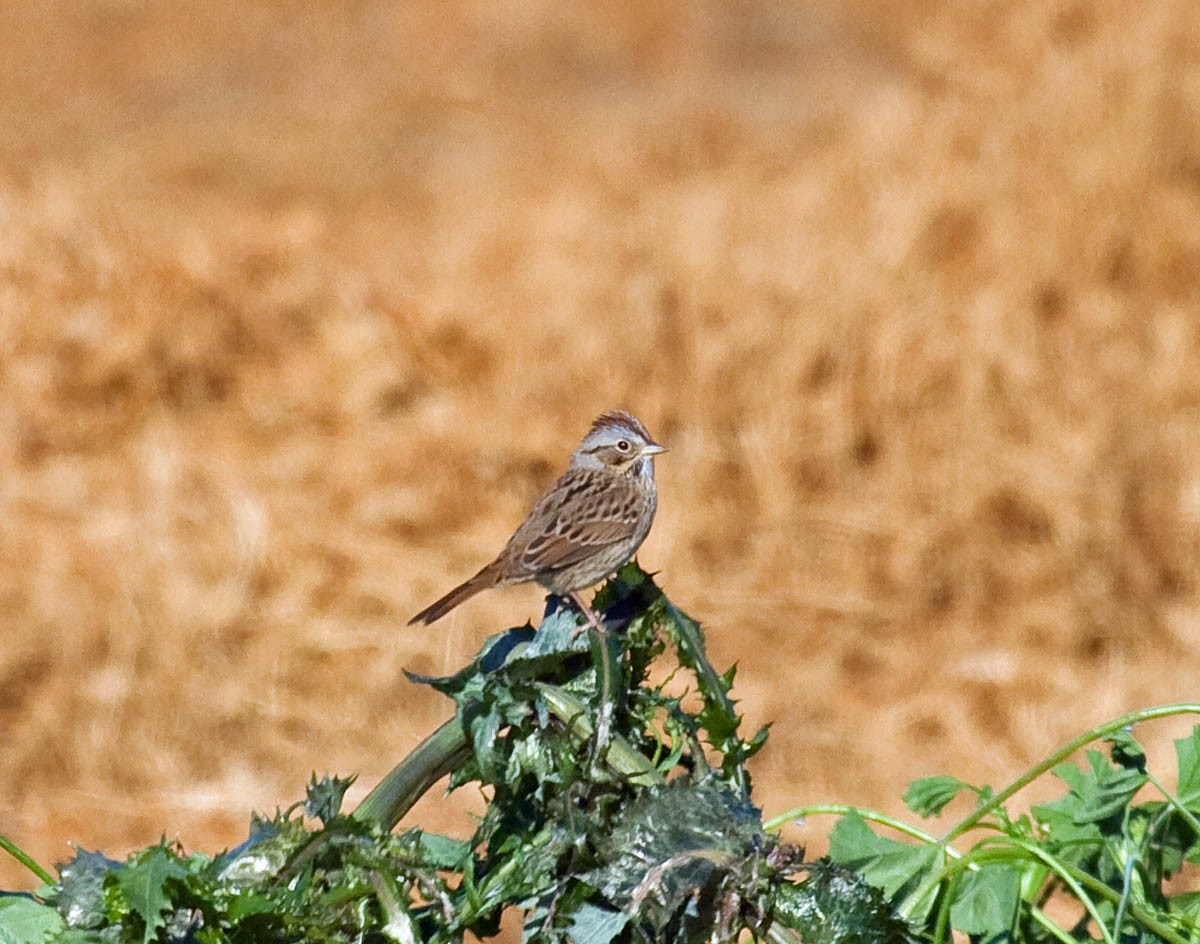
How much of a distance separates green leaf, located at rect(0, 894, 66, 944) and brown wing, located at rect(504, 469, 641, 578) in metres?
2.07

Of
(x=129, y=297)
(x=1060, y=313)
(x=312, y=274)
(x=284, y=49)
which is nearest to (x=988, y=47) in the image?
(x=1060, y=313)

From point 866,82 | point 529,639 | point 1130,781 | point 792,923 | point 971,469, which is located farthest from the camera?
point 866,82

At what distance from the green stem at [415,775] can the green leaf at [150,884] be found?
0.12 m

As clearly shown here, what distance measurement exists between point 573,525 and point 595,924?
2.29 m

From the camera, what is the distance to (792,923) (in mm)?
Result: 911

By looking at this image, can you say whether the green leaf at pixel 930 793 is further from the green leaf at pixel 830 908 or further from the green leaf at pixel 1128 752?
the green leaf at pixel 830 908

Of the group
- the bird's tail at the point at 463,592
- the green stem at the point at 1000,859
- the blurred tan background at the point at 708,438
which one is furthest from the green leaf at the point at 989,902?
the blurred tan background at the point at 708,438

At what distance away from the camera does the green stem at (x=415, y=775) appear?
100cm

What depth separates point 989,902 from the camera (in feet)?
3.93

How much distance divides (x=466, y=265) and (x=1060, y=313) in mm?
2534

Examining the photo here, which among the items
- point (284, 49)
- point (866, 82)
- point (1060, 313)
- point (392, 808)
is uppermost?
point (284, 49)

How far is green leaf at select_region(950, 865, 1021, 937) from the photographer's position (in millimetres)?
1194

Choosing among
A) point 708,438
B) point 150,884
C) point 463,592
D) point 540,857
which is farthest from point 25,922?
point 708,438

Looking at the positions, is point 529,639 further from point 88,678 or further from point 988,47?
point 988,47
